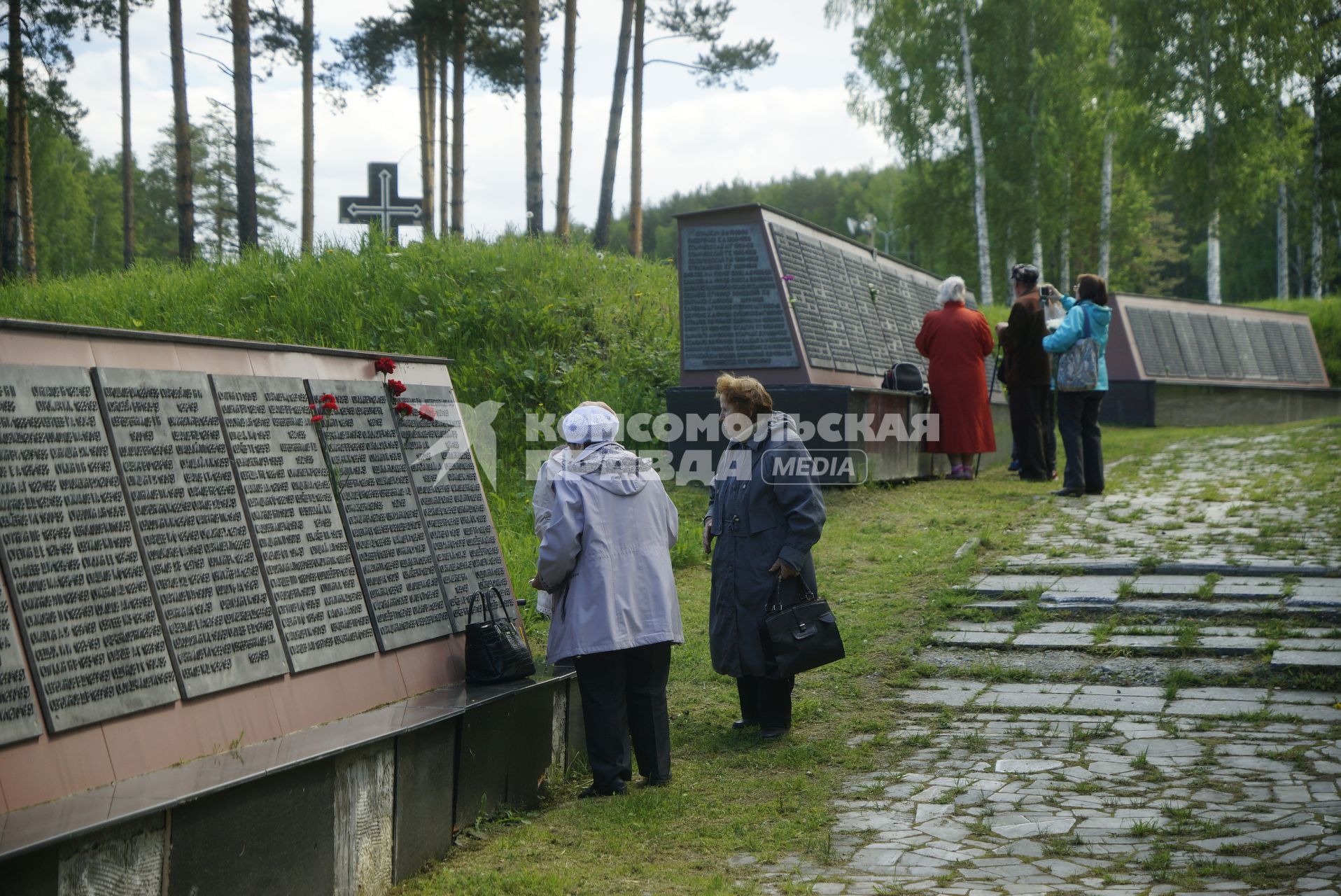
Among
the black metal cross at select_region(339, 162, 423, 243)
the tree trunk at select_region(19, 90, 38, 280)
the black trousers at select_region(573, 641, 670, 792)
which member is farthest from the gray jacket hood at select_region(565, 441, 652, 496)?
the tree trunk at select_region(19, 90, 38, 280)

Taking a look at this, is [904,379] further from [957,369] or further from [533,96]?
[533,96]

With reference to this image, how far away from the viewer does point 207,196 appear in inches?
2314

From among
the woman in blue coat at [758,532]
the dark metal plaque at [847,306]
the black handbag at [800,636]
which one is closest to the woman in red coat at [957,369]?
the dark metal plaque at [847,306]

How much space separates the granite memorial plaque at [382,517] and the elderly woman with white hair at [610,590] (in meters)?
0.47

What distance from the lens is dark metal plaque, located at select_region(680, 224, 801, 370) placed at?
38.8ft

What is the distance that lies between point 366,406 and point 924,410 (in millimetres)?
8975

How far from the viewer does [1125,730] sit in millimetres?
5664

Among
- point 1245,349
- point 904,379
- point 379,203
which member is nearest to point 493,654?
point 904,379

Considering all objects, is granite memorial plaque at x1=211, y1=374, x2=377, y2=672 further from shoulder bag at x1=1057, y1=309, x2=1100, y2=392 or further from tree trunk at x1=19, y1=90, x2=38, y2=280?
tree trunk at x1=19, y1=90, x2=38, y2=280

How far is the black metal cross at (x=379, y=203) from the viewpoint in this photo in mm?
13453

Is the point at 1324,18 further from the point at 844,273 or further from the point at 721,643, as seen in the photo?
the point at 721,643

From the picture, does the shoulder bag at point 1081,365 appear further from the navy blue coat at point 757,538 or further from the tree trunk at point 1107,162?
the tree trunk at point 1107,162

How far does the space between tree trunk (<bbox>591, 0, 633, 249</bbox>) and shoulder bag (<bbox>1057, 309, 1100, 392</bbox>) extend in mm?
13531

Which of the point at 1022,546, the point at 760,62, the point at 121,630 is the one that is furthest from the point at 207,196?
the point at 121,630
